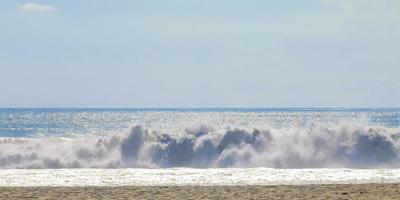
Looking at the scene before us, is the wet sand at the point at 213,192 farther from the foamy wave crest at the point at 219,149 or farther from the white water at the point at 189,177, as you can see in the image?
the foamy wave crest at the point at 219,149

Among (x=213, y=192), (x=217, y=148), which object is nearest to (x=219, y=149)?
(x=217, y=148)

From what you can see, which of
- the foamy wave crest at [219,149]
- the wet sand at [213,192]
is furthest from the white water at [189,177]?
the foamy wave crest at [219,149]

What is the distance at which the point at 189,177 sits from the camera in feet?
61.9

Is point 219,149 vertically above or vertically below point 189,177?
above

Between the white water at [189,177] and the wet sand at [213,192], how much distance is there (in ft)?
3.79

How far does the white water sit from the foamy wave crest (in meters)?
5.02

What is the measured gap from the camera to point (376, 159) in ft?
87.8

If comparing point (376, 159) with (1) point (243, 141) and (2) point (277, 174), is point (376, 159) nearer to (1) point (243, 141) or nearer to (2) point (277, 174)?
(1) point (243, 141)

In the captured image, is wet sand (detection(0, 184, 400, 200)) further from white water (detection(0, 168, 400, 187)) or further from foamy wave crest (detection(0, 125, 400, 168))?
foamy wave crest (detection(0, 125, 400, 168))

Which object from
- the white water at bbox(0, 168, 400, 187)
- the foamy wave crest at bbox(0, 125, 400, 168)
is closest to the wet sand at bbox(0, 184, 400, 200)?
the white water at bbox(0, 168, 400, 187)

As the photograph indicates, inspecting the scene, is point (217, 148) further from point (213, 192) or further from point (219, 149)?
point (213, 192)

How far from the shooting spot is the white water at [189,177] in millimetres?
17344

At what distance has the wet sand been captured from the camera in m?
14.4

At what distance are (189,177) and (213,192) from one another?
12.7 feet
